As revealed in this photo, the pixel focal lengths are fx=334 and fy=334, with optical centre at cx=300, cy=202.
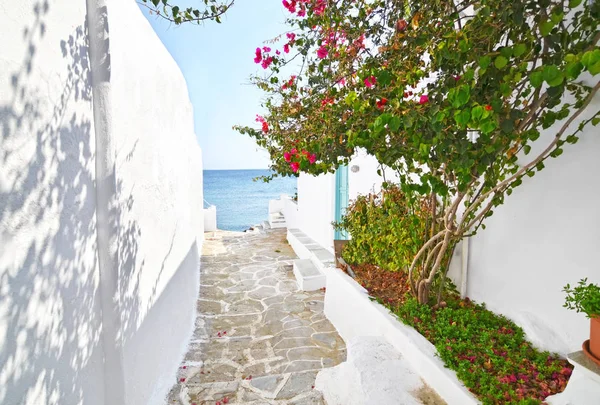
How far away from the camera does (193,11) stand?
108 inches

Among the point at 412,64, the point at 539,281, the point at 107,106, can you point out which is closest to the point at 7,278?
the point at 107,106

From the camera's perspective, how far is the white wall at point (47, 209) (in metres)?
1.54

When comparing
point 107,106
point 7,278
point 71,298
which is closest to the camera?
point 7,278

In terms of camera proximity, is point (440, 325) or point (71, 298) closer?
point (71, 298)

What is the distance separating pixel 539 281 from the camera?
3016mm

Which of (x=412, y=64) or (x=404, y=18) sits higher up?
(x=404, y=18)

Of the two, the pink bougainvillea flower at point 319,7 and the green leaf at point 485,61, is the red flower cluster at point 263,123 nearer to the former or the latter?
the pink bougainvillea flower at point 319,7

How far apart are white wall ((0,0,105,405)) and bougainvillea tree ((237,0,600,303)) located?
1.86 meters

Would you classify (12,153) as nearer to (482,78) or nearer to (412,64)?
(482,78)

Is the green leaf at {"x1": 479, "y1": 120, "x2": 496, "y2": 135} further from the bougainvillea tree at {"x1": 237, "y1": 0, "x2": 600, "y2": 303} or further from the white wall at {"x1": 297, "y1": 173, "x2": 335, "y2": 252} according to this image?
the white wall at {"x1": 297, "y1": 173, "x2": 335, "y2": 252}

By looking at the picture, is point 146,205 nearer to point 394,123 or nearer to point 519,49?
point 394,123

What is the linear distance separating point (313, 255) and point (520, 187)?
17.3 feet

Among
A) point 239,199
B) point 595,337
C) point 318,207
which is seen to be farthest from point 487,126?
point 239,199

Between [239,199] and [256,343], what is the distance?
58951 mm
